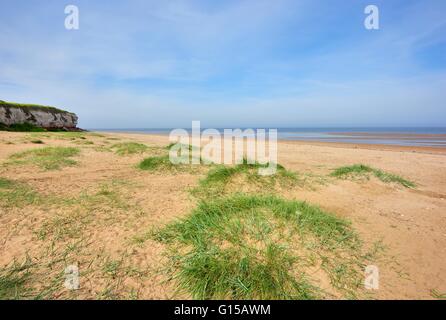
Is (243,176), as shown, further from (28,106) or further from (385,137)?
(28,106)

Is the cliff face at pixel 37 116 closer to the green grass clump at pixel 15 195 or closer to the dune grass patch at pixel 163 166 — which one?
the dune grass patch at pixel 163 166

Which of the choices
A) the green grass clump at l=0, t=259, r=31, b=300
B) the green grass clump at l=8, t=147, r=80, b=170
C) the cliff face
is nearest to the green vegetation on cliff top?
the cliff face

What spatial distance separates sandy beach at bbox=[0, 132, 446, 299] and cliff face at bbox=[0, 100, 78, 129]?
29948 millimetres

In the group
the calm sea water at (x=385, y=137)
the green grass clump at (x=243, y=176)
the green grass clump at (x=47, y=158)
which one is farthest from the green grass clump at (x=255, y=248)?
the calm sea water at (x=385, y=137)

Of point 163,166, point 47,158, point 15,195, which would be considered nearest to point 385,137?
point 163,166

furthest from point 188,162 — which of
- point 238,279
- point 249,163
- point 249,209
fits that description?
point 238,279

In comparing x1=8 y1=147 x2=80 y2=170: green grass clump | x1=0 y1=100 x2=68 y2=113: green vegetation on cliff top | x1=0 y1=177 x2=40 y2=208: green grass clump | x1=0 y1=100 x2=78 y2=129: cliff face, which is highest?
x1=0 y1=100 x2=68 y2=113: green vegetation on cliff top

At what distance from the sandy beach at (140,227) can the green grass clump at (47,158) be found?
986 mm

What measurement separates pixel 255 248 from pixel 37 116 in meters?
41.5

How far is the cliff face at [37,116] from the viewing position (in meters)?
28.2

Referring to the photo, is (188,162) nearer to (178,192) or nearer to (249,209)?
(178,192)

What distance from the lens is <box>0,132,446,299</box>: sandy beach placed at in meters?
2.51

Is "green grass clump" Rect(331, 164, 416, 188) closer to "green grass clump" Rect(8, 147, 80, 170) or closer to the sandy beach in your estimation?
the sandy beach

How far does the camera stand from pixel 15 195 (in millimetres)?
4844
